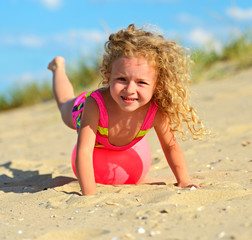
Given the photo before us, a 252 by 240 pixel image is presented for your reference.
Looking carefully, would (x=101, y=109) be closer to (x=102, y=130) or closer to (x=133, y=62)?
(x=102, y=130)

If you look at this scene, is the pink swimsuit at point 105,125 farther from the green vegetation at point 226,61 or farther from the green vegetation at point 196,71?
the green vegetation at point 226,61

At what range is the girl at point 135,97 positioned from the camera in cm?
258

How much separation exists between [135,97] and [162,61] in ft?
1.03

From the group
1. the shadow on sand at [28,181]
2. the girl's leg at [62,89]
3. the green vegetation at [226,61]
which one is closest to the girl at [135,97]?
the shadow on sand at [28,181]

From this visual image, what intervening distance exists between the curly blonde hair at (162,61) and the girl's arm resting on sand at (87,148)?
0.24m

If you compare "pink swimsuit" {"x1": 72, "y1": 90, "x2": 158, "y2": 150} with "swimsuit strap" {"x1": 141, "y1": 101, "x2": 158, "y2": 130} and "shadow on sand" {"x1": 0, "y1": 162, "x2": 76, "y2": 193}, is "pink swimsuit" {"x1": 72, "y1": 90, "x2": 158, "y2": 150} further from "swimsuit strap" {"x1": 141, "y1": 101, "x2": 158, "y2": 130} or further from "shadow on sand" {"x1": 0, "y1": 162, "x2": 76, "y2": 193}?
"shadow on sand" {"x1": 0, "y1": 162, "x2": 76, "y2": 193}

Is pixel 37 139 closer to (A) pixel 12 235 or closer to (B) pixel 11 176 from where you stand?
(B) pixel 11 176

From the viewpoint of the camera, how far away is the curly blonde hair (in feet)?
8.56

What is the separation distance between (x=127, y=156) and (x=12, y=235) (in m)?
1.35

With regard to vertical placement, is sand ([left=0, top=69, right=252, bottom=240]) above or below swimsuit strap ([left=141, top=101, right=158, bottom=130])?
below

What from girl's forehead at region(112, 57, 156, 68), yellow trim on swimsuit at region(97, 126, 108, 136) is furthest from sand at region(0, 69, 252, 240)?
girl's forehead at region(112, 57, 156, 68)

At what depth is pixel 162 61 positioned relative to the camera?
267cm

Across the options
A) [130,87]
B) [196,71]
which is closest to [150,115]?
[130,87]

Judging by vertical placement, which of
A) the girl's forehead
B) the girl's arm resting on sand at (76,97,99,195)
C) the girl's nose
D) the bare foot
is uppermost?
the bare foot
